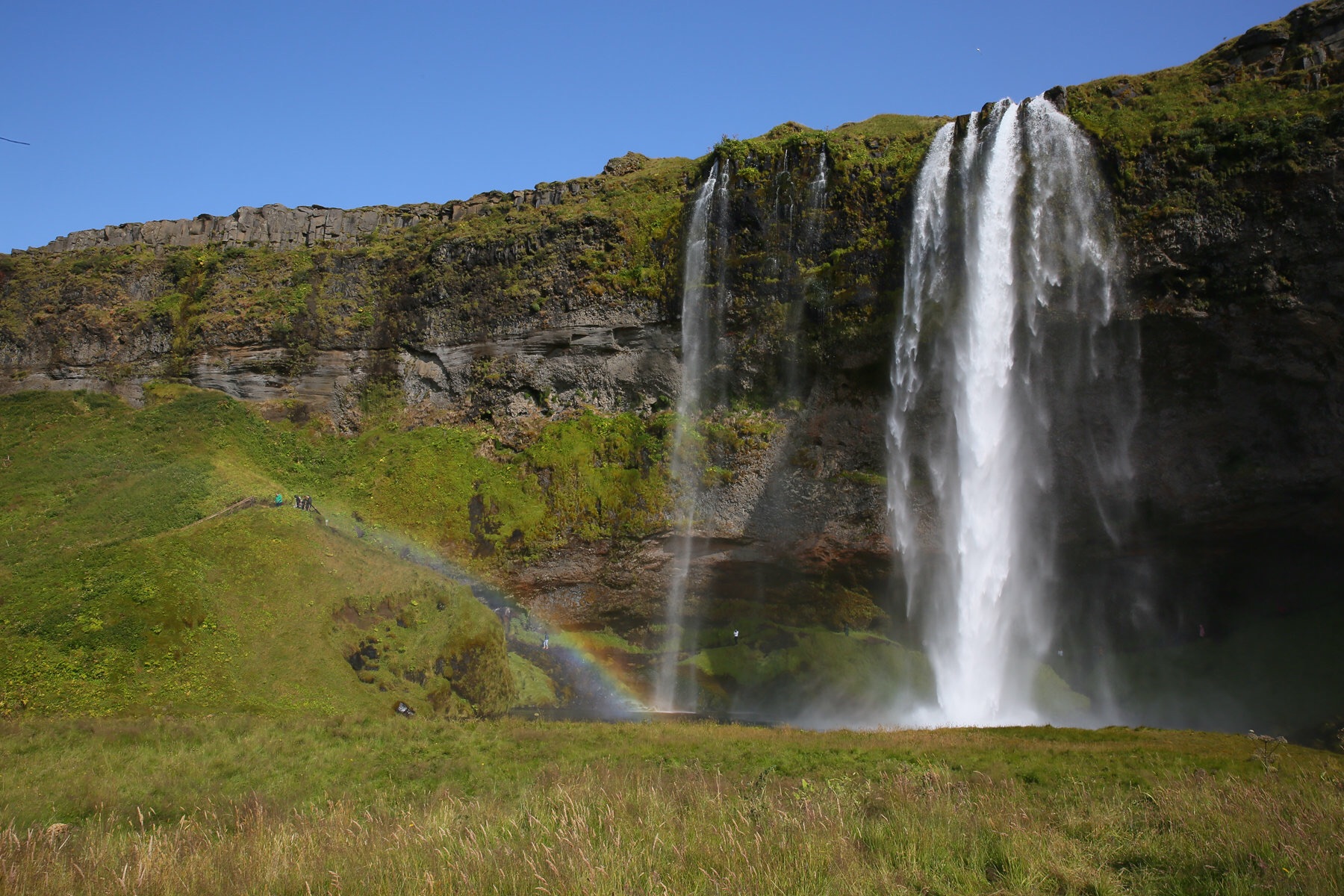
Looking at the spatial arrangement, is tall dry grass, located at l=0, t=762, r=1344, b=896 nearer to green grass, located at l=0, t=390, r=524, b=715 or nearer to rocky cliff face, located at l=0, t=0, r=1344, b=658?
green grass, located at l=0, t=390, r=524, b=715

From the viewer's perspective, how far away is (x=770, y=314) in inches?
1399

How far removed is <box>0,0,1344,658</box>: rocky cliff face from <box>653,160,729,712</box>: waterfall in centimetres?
69

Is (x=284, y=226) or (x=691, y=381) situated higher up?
(x=284, y=226)

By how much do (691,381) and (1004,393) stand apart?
13.3 meters

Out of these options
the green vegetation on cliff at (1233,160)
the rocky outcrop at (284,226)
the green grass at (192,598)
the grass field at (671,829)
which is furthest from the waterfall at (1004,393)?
the rocky outcrop at (284,226)

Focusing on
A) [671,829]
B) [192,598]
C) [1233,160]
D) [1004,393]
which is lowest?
[192,598]

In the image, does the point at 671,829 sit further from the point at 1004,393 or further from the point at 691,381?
the point at 691,381

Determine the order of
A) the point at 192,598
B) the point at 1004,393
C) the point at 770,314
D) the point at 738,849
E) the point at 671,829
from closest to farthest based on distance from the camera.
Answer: the point at 738,849
the point at 671,829
the point at 192,598
the point at 1004,393
the point at 770,314

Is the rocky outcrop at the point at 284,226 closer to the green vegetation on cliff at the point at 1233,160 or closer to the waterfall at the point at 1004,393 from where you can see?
the waterfall at the point at 1004,393

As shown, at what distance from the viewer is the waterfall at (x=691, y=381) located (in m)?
34.9

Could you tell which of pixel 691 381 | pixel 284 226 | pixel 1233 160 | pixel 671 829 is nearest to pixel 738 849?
pixel 671 829

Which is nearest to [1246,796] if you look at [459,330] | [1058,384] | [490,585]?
[1058,384]

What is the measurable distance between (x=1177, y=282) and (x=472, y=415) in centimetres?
3006

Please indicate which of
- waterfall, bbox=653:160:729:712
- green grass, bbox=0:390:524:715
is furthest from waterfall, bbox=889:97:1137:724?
green grass, bbox=0:390:524:715
